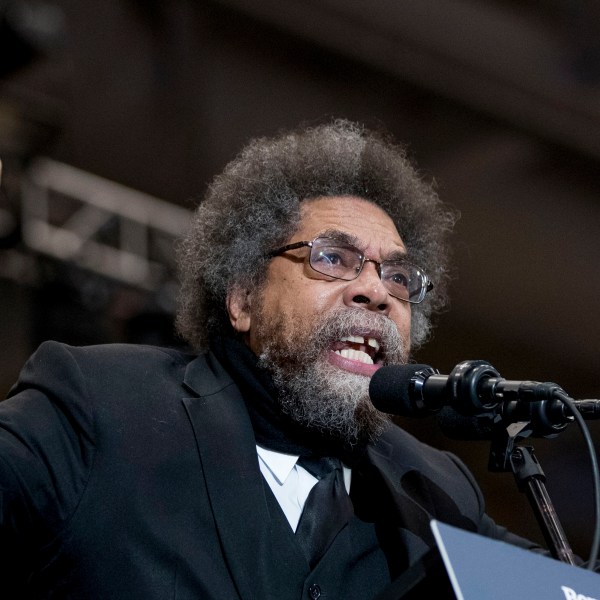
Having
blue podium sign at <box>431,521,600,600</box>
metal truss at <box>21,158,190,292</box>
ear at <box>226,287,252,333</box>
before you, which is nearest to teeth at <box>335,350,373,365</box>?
ear at <box>226,287,252,333</box>

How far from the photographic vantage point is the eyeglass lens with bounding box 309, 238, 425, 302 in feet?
7.79

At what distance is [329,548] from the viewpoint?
200cm

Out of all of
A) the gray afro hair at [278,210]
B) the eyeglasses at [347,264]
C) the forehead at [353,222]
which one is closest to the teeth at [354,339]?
the eyeglasses at [347,264]

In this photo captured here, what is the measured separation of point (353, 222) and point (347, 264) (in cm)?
18

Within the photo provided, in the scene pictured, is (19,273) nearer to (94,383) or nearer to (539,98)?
(539,98)

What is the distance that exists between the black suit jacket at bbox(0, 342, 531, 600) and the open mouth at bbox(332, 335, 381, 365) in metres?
0.29

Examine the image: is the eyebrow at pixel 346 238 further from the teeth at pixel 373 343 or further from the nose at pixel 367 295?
the teeth at pixel 373 343

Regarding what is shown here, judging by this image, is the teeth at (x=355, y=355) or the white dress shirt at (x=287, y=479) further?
the teeth at (x=355, y=355)

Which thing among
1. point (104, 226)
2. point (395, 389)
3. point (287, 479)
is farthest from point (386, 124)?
point (395, 389)

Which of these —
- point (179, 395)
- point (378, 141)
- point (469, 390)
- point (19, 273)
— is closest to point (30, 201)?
point (19, 273)

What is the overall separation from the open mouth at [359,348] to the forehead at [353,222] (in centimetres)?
28

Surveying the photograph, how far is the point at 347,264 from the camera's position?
7.87 ft

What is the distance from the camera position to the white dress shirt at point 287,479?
2096mm

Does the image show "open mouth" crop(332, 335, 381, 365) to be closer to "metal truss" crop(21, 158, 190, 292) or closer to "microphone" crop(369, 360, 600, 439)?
"microphone" crop(369, 360, 600, 439)
